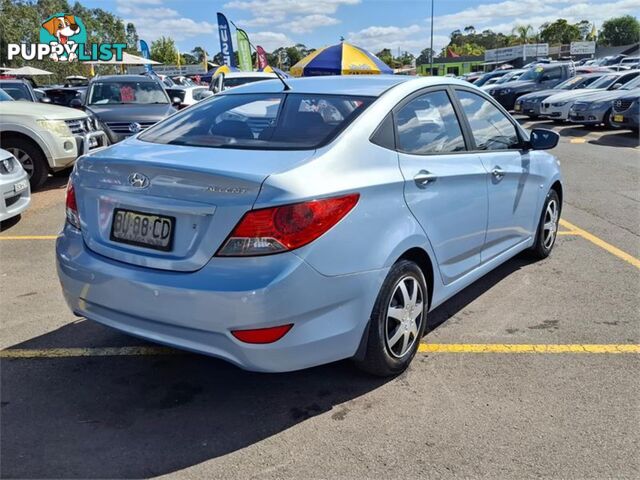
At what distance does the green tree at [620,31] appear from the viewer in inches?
4003

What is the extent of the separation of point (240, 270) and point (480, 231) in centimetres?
202

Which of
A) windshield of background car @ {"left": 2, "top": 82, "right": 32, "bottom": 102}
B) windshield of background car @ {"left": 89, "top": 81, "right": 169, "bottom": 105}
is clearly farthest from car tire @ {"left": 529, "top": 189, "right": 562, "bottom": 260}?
windshield of background car @ {"left": 2, "top": 82, "right": 32, "bottom": 102}

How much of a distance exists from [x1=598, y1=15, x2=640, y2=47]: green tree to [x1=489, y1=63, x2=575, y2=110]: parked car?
92112 mm

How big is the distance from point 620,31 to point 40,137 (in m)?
117

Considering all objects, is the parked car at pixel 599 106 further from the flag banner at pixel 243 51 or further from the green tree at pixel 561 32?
the green tree at pixel 561 32

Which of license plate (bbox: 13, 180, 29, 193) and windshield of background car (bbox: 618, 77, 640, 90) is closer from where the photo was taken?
license plate (bbox: 13, 180, 29, 193)

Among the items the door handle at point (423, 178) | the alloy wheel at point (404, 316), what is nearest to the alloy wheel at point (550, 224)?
the door handle at point (423, 178)

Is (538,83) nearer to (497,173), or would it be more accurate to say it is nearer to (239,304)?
(497,173)

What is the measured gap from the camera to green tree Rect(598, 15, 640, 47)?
10167 cm

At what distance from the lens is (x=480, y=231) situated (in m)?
4.01

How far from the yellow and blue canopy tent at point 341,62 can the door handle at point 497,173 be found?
13078mm

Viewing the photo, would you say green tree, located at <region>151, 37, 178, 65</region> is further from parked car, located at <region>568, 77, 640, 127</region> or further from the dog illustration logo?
parked car, located at <region>568, 77, 640, 127</region>

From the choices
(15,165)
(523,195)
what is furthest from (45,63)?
(523,195)

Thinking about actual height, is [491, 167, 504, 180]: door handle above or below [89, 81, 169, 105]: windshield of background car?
below
